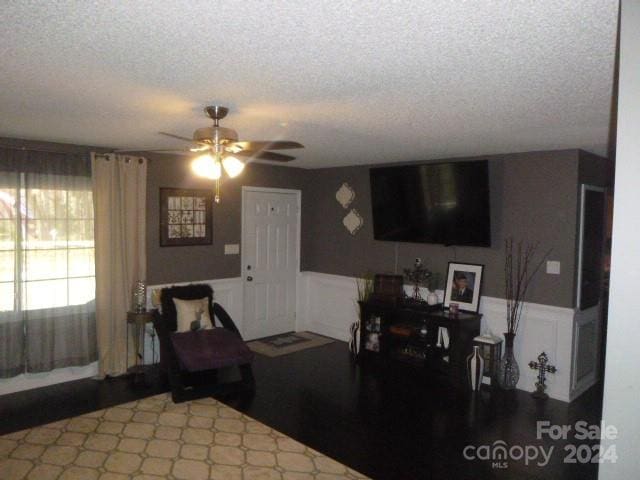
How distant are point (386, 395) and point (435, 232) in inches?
72.6

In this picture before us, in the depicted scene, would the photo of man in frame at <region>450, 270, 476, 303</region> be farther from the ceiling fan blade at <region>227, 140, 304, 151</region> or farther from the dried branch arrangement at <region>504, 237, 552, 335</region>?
the ceiling fan blade at <region>227, 140, 304, 151</region>

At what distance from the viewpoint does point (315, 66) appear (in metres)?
2.12

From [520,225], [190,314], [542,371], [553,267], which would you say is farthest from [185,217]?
[542,371]

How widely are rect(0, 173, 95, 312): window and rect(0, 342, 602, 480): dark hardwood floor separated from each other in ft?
2.97

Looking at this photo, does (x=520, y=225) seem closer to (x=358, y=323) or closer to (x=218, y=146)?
(x=358, y=323)

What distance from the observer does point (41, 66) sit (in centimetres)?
220

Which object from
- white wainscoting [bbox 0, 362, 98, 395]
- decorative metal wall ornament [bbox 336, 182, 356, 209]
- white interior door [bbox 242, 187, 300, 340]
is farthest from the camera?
decorative metal wall ornament [bbox 336, 182, 356, 209]

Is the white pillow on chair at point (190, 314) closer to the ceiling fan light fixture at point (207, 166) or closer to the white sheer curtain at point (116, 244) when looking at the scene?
the white sheer curtain at point (116, 244)

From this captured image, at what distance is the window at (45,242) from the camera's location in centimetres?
421

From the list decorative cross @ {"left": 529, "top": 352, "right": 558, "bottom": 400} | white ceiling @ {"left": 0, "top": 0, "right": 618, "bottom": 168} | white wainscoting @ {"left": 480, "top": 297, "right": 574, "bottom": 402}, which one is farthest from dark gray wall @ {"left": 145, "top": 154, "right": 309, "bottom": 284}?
decorative cross @ {"left": 529, "top": 352, "right": 558, "bottom": 400}

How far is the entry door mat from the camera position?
5824mm

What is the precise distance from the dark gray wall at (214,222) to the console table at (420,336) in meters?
1.87

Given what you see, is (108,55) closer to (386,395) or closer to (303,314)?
(386,395)

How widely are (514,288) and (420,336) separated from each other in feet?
3.64
